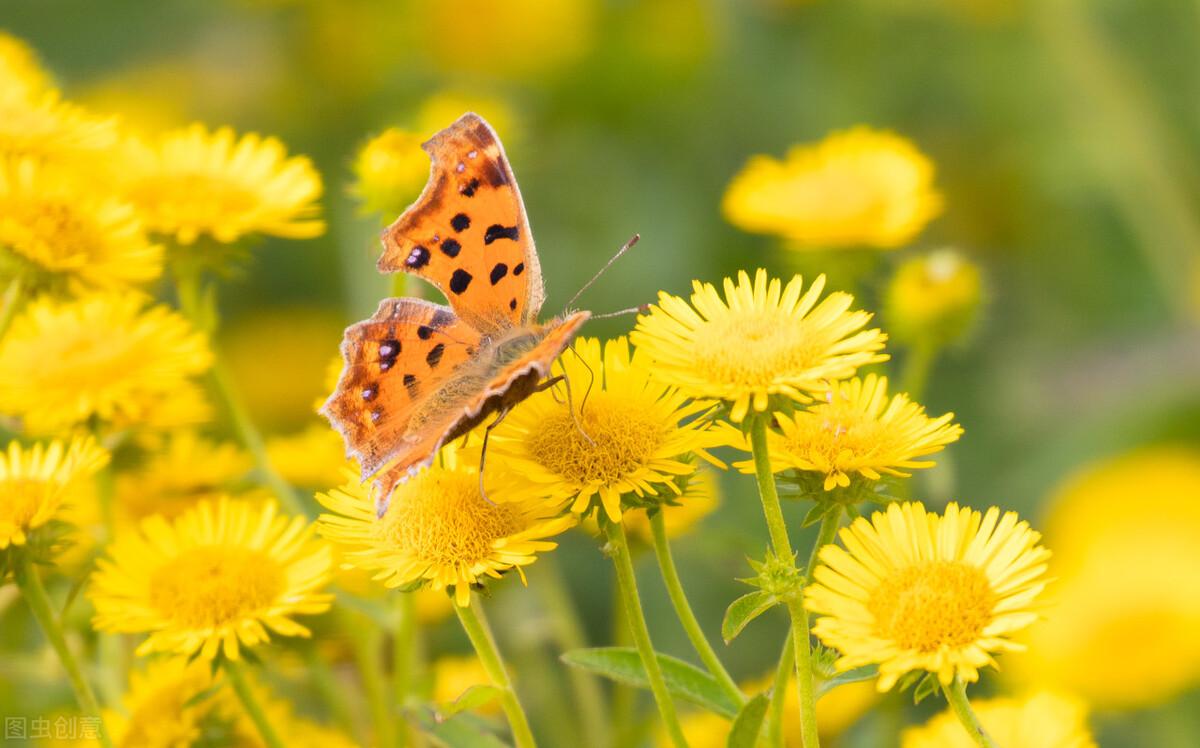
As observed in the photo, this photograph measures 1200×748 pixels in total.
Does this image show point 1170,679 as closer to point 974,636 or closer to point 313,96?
point 974,636

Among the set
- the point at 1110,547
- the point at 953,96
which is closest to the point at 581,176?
the point at 953,96

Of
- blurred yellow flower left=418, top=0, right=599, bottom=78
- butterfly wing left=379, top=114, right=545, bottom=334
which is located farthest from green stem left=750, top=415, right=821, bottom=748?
blurred yellow flower left=418, top=0, right=599, bottom=78

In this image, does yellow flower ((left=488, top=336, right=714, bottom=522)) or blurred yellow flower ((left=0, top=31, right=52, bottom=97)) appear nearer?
yellow flower ((left=488, top=336, right=714, bottom=522))

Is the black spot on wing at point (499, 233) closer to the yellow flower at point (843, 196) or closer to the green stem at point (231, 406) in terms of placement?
the green stem at point (231, 406)

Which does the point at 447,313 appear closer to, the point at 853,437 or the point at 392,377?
the point at 392,377

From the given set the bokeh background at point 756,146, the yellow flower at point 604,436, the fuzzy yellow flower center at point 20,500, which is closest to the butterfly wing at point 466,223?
the yellow flower at point 604,436

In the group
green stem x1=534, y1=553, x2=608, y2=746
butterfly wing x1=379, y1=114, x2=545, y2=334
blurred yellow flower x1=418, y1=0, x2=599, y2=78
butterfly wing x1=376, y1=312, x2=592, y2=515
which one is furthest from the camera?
blurred yellow flower x1=418, y1=0, x2=599, y2=78

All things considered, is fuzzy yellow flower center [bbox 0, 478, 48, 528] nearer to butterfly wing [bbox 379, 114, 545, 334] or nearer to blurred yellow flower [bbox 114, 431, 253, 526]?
blurred yellow flower [bbox 114, 431, 253, 526]
